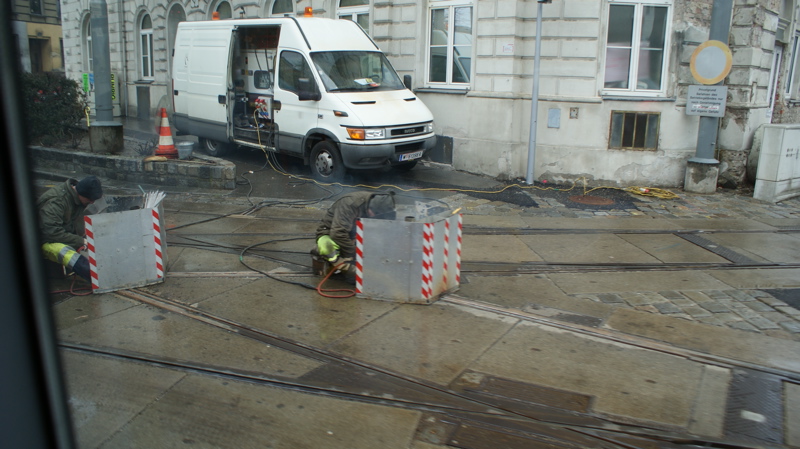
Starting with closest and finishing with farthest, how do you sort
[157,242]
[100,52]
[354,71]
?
[157,242] < [100,52] < [354,71]

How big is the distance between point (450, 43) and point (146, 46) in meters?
14.4

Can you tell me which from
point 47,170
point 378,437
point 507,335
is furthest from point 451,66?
point 378,437

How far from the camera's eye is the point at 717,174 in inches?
470

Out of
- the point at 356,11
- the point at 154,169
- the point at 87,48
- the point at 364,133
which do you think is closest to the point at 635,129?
the point at 364,133

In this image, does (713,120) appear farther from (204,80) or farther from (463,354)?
(204,80)

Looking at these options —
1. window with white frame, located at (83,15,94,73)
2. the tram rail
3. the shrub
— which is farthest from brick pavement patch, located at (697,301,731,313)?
window with white frame, located at (83,15,94,73)

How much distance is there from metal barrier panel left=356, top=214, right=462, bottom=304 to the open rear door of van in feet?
26.5

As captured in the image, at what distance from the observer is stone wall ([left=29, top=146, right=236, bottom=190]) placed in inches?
446

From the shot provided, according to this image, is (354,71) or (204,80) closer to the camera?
(354,71)

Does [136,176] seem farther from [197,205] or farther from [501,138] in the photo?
[501,138]

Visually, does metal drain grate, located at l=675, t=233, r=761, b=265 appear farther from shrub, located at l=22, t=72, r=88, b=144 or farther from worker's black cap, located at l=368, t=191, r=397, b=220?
shrub, located at l=22, t=72, r=88, b=144

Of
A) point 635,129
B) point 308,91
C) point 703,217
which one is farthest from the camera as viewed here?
point 635,129

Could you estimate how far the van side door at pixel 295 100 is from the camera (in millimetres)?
11562

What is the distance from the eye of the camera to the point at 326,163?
1174 centimetres
